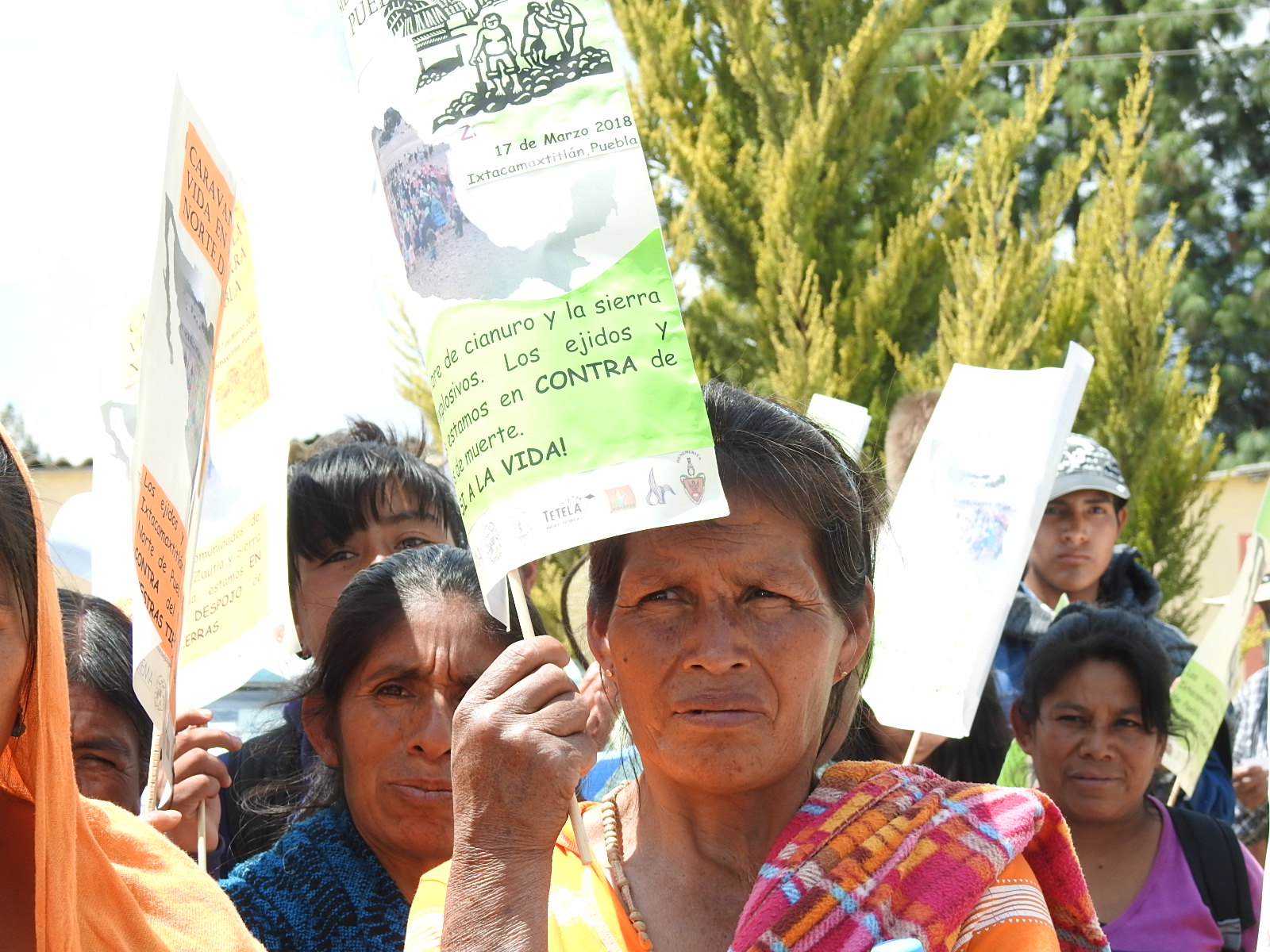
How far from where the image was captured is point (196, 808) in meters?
2.72

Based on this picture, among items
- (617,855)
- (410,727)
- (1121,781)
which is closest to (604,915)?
(617,855)

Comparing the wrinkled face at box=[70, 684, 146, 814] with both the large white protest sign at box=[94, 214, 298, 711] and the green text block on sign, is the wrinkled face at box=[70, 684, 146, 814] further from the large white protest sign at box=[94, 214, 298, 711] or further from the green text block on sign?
the green text block on sign

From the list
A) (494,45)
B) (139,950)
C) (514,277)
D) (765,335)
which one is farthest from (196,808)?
(765,335)

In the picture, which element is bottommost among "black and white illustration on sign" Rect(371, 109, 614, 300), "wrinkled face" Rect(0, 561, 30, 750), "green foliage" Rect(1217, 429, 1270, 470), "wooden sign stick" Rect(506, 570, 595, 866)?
"green foliage" Rect(1217, 429, 1270, 470)

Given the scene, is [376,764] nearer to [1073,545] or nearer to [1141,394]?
[1073,545]

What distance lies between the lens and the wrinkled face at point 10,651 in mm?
1652

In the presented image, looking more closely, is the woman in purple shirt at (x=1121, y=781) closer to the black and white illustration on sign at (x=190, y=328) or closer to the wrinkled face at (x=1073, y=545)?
the wrinkled face at (x=1073, y=545)

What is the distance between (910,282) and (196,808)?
751 cm

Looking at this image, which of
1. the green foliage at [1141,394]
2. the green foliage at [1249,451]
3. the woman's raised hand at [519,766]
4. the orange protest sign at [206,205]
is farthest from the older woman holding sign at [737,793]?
the green foliage at [1249,451]

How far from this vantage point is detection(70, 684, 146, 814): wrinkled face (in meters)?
2.62

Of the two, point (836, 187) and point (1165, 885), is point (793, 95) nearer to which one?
point (836, 187)

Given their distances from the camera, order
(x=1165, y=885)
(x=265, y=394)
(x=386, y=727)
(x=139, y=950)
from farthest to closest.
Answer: (x=1165, y=885)
(x=265, y=394)
(x=386, y=727)
(x=139, y=950)

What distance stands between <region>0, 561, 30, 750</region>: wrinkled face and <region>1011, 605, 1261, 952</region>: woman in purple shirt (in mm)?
2552

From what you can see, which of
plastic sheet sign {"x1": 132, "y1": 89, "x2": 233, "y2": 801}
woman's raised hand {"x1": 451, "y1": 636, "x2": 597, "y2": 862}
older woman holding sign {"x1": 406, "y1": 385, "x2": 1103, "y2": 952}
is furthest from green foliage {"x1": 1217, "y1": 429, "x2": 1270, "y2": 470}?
woman's raised hand {"x1": 451, "y1": 636, "x2": 597, "y2": 862}
